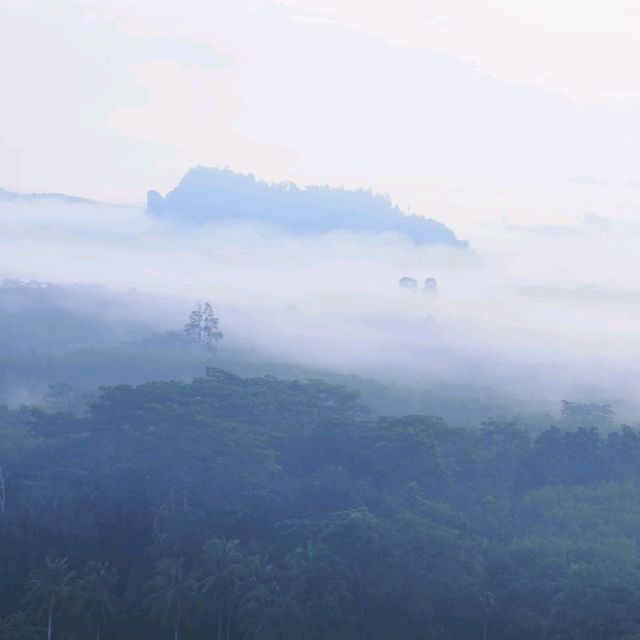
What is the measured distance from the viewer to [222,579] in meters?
40.4

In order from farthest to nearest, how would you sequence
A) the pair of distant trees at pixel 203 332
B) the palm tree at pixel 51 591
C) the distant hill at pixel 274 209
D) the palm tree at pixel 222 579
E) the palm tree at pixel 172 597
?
1. the distant hill at pixel 274 209
2. the pair of distant trees at pixel 203 332
3. the palm tree at pixel 222 579
4. the palm tree at pixel 172 597
5. the palm tree at pixel 51 591

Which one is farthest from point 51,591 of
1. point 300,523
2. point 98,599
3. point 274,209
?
point 274,209

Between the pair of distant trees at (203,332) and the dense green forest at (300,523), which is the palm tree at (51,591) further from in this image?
the pair of distant trees at (203,332)

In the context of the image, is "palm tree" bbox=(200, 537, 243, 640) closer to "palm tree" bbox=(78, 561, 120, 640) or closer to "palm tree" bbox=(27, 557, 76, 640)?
"palm tree" bbox=(78, 561, 120, 640)

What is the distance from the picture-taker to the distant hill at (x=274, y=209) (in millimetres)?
174875

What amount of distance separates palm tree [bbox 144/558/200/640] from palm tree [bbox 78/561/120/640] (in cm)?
132

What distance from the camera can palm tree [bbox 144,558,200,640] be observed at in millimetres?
38969

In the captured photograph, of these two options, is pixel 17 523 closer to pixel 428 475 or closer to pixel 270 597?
pixel 270 597

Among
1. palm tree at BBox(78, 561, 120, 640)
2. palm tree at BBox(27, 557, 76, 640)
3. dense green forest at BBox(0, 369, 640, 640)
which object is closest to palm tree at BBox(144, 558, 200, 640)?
dense green forest at BBox(0, 369, 640, 640)

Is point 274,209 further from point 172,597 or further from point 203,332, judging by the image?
point 172,597

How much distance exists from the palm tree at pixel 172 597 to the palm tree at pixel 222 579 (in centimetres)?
66

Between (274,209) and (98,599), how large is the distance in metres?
141

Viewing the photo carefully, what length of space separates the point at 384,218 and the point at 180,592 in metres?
143

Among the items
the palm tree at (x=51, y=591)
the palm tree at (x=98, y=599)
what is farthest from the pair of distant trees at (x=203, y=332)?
the palm tree at (x=51, y=591)
